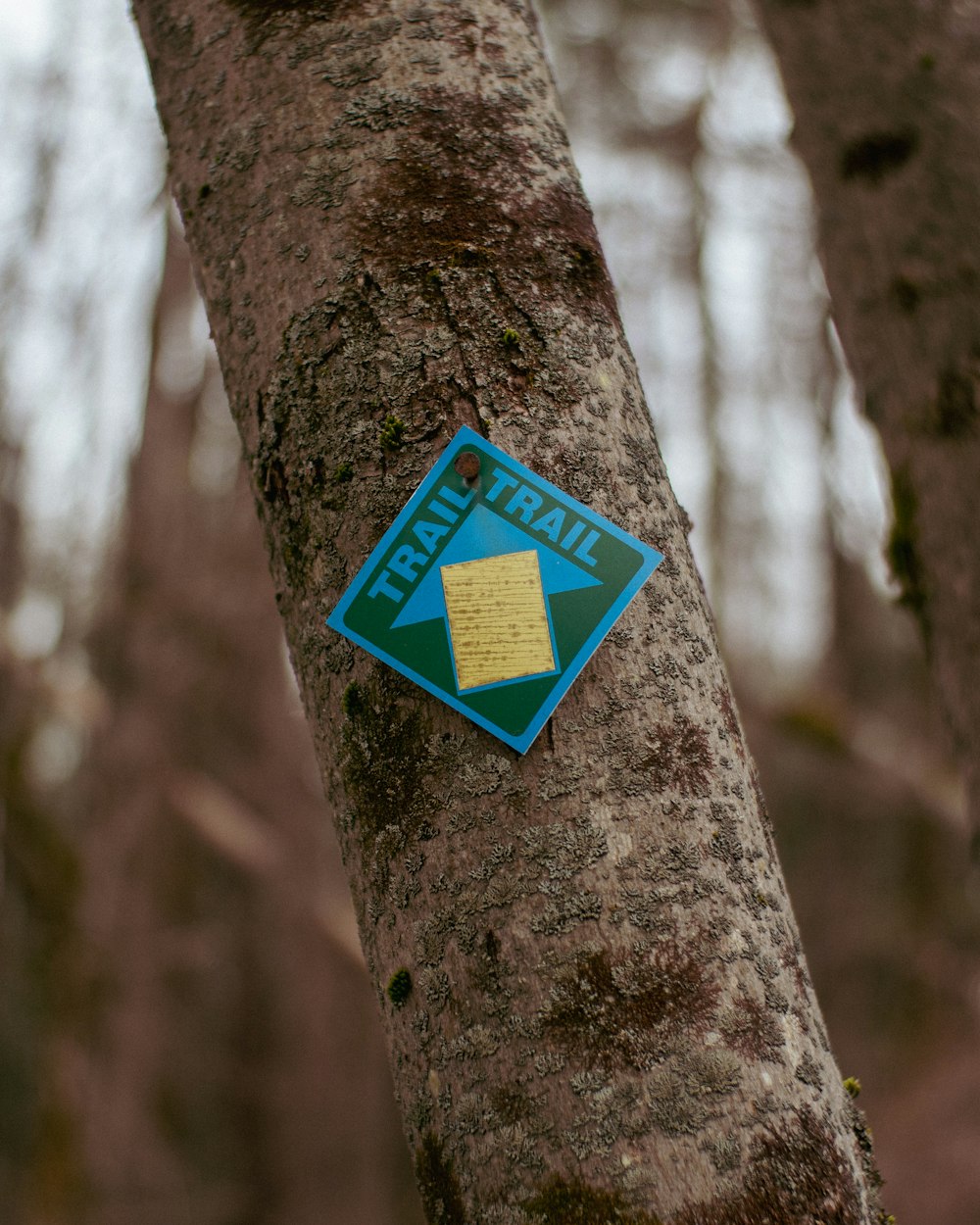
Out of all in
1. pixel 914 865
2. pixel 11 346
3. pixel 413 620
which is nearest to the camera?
pixel 413 620

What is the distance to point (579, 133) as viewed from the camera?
7746 millimetres

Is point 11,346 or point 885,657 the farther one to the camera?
point 885,657

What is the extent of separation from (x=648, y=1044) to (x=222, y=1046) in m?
11.9

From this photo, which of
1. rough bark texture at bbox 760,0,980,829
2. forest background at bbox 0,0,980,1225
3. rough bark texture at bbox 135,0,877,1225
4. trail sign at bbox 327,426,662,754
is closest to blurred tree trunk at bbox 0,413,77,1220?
forest background at bbox 0,0,980,1225

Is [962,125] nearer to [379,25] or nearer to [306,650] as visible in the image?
[379,25]

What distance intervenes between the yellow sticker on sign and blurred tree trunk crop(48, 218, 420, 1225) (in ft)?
11.2

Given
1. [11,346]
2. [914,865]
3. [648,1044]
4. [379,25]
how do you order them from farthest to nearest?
[914,865] → [11,346] → [379,25] → [648,1044]

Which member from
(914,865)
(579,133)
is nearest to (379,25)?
(579,133)

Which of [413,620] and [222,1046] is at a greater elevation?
[413,620]

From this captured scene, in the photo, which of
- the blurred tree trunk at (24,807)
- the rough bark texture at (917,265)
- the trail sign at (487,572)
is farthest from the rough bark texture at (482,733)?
the blurred tree trunk at (24,807)

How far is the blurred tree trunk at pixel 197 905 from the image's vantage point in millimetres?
5922

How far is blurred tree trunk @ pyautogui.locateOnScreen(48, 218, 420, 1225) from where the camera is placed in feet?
19.4

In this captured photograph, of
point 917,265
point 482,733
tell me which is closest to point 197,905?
point 917,265

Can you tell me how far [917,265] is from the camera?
71.7 inches
